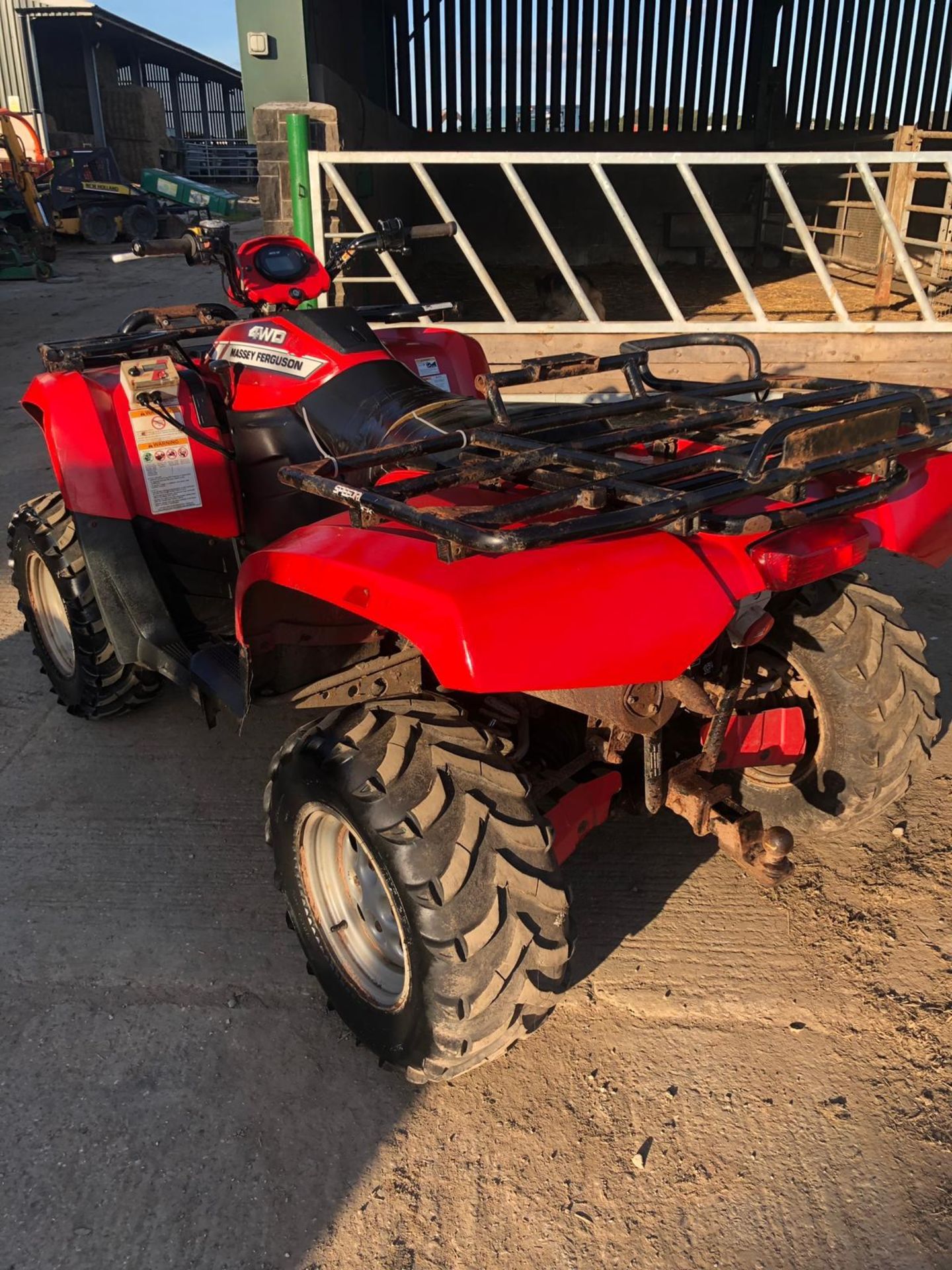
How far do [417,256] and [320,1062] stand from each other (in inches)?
473

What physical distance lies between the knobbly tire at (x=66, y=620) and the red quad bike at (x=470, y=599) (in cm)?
2

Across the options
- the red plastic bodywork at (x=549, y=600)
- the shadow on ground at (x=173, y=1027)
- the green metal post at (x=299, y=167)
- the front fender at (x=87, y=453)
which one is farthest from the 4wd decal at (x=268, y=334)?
the green metal post at (x=299, y=167)

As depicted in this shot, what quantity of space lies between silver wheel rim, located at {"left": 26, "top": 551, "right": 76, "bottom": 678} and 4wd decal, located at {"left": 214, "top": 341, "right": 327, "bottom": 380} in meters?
1.25

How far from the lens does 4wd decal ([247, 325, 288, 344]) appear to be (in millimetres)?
2969

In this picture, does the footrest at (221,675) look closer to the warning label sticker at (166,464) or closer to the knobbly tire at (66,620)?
the warning label sticker at (166,464)

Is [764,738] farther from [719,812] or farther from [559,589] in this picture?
[559,589]

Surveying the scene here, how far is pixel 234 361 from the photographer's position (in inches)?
122

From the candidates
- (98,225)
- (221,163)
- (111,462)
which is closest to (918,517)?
(111,462)

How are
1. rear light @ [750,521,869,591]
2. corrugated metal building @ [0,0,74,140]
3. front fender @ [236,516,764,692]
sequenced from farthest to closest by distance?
corrugated metal building @ [0,0,74,140] < rear light @ [750,521,869,591] < front fender @ [236,516,764,692]

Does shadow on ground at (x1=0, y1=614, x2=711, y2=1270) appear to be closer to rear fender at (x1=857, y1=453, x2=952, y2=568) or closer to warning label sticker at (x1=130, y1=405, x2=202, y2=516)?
warning label sticker at (x1=130, y1=405, x2=202, y2=516)

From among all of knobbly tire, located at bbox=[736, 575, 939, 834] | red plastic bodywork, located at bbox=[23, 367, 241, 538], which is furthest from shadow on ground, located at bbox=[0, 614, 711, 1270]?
red plastic bodywork, located at bbox=[23, 367, 241, 538]

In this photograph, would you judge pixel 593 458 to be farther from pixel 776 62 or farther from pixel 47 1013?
pixel 776 62

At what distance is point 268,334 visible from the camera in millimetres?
2992

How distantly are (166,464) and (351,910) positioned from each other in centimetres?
155
